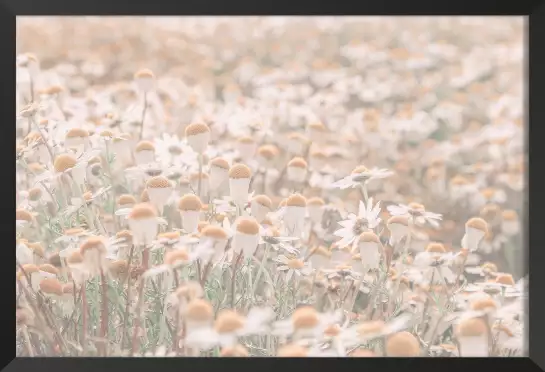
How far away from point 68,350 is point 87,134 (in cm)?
38

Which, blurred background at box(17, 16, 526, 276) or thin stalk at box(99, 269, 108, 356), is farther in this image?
blurred background at box(17, 16, 526, 276)

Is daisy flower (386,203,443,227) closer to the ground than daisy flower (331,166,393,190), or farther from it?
closer to the ground

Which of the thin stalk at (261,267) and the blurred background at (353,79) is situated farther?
the blurred background at (353,79)

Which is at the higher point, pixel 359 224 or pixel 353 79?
pixel 353 79

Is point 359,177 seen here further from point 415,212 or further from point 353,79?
point 353,79

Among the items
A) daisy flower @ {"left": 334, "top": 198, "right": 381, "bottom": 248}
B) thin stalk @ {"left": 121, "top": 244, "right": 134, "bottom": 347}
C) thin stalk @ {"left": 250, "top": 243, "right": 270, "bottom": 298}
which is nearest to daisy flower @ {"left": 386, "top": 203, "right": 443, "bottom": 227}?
daisy flower @ {"left": 334, "top": 198, "right": 381, "bottom": 248}

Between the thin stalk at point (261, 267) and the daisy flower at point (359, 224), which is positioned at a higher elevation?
the daisy flower at point (359, 224)

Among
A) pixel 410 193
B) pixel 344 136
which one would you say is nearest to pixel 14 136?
pixel 344 136

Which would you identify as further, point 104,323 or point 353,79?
point 353,79

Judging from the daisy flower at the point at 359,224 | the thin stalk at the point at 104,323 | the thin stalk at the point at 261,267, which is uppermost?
the daisy flower at the point at 359,224

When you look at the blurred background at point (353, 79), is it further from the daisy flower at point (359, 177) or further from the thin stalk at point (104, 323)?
the thin stalk at point (104, 323)

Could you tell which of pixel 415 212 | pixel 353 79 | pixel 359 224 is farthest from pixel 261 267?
pixel 353 79

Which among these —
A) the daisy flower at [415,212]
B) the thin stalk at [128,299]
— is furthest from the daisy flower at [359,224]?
the thin stalk at [128,299]

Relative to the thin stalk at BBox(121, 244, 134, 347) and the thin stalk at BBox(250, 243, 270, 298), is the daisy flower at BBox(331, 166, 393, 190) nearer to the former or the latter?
the thin stalk at BBox(250, 243, 270, 298)
